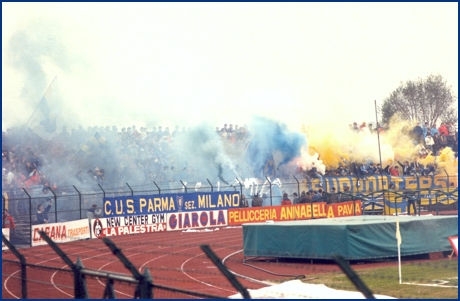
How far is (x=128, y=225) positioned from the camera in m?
31.5

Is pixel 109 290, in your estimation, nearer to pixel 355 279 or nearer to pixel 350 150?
pixel 355 279

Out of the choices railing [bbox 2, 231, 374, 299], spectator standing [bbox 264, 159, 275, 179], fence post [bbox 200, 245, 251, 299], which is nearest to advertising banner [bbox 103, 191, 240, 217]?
spectator standing [bbox 264, 159, 275, 179]

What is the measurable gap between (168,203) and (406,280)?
17617mm

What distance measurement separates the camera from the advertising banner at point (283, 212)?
3541 cm

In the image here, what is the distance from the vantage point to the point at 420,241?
21688mm

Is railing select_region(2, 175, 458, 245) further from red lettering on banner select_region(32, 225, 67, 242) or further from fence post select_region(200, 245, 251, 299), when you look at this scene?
fence post select_region(200, 245, 251, 299)

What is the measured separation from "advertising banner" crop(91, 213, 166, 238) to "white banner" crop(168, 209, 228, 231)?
58 cm

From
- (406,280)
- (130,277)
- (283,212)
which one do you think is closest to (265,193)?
(283,212)

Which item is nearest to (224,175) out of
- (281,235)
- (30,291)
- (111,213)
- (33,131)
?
(33,131)

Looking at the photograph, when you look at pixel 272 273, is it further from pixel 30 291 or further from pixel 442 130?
pixel 442 130

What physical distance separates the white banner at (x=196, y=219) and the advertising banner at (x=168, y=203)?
22 centimetres

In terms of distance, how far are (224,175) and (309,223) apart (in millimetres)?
25707

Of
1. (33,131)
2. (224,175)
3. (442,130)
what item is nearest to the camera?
(33,131)

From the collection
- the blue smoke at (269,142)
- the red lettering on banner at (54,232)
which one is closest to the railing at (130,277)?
the red lettering on banner at (54,232)
